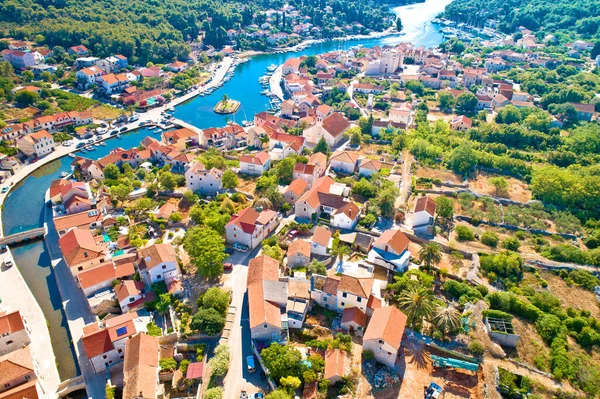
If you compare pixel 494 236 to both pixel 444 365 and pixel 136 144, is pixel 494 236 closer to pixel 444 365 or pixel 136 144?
pixel 444 365

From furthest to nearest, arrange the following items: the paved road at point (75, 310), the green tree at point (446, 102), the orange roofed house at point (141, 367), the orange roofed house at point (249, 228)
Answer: the green tree at point (446, 102)
the orange roofed house at point (249, 228)
the paved road at point (75, 310)
the orange roofed house at point (141, 367)

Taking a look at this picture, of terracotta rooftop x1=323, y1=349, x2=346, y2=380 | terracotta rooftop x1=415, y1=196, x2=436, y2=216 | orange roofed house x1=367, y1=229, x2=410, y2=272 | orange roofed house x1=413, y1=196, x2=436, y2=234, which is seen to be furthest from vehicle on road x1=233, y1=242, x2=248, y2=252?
terracotta rooftop x1=415, y1=196, x2=436, y2=216

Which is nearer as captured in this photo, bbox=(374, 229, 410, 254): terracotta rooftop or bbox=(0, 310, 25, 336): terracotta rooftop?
bbox=(0, 310, 25, 336): terracotta rooftop

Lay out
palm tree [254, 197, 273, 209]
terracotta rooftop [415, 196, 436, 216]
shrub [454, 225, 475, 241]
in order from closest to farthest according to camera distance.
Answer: shrub [454, 225, 475, 241], terracotta rooftop [415, 196, 436, 216], palm tree [254, 197, 273, 209]

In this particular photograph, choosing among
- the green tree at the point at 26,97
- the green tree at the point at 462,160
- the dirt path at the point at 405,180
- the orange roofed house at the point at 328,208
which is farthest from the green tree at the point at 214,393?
the green tree at the point at 26,97

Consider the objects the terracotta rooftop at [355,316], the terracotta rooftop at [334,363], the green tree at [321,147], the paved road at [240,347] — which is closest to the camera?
the terracotta rooftop at [334,363]

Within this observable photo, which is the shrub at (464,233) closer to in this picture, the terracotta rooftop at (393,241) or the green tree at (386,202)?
the green tree at (386,202)

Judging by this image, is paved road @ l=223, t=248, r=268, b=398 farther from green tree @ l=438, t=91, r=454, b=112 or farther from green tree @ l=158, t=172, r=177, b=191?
green tree @ l=438, t=91, r=454, b=112
